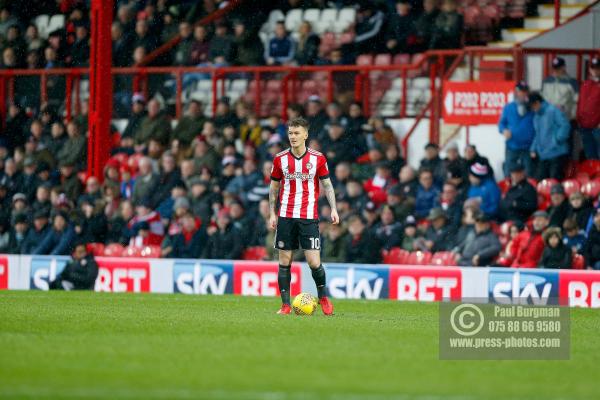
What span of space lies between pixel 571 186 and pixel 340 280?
12.0ft

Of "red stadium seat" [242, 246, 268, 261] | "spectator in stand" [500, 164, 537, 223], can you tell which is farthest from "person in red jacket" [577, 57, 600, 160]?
"red stadium seat" [242, 246, 268, 261]

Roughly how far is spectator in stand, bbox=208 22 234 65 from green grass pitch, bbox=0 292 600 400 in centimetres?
1121

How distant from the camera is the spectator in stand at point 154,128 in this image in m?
23.9

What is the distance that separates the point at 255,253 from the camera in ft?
68.6

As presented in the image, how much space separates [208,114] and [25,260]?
513 centimetres

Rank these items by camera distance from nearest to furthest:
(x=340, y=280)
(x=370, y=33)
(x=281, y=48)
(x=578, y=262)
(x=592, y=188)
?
1. (x=578, y=262)
2. (x=340, y=280)
3. (x=592, y=188)
4. (x=370, y=33)
5. (x=281, y=48)

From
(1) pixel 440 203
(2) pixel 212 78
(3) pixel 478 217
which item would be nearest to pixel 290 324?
(3) pixel 478 217

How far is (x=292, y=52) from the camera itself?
24.2 metres

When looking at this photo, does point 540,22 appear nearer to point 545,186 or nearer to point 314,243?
point 545,186

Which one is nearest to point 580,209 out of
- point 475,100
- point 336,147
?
point 475,100

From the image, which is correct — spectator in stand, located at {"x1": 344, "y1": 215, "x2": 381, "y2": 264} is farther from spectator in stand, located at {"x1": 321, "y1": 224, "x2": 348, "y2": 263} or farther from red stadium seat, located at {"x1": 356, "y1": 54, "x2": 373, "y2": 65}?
red stadium seat, located at {"x1": 356, "y1": 54, "x2": 373, "y2": 65}

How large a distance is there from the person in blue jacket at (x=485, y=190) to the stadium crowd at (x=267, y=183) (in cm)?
2

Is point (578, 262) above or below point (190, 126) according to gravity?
below

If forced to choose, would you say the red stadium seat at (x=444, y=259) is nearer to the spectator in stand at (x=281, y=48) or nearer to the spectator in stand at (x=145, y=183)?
the spectator in stand at (x=145, y=183)
